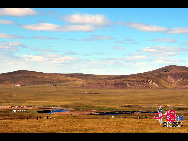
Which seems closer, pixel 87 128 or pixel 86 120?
pixel 87 128

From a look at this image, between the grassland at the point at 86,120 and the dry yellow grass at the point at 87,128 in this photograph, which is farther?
the grassland at the point at 86,120

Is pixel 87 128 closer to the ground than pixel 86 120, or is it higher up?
closer to the ground

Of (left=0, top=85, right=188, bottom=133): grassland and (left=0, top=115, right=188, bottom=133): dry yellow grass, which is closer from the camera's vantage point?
(left=0, top=115, right=188, bottom=133): dry yellow grass
